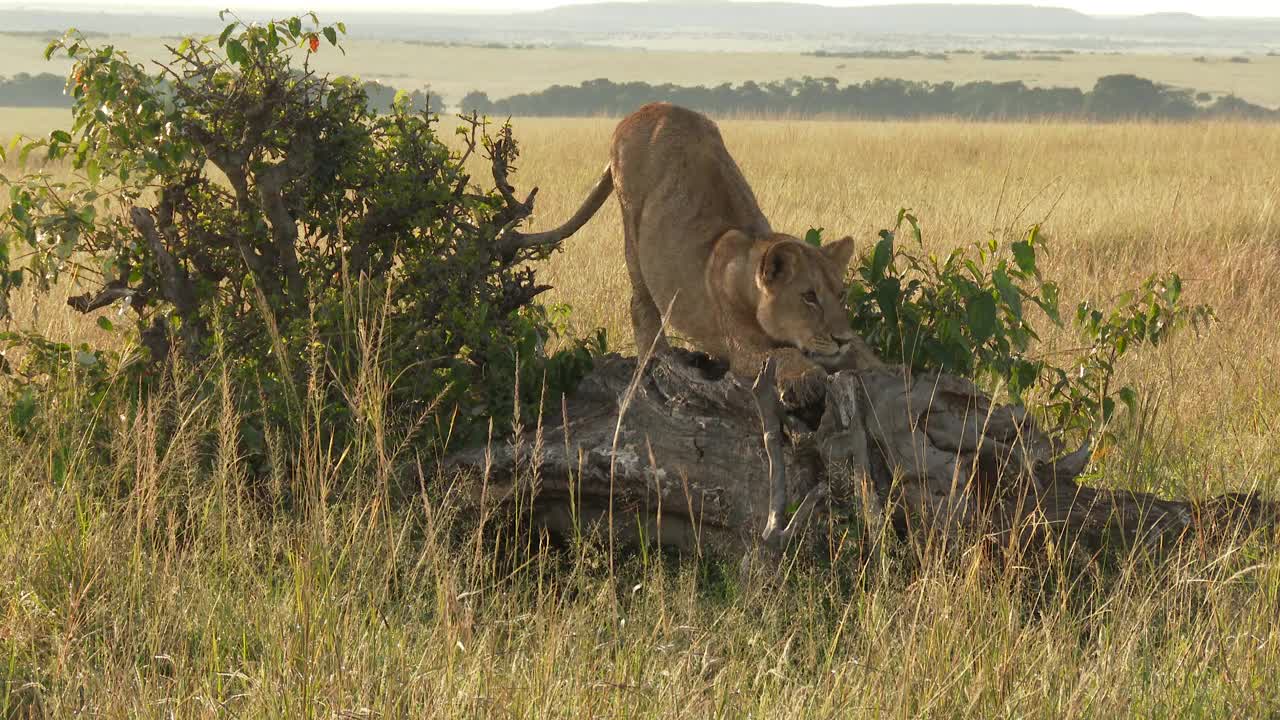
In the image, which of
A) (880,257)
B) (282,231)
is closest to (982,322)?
(880,257)

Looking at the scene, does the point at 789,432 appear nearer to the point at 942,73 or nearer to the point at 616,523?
the point at 616,523

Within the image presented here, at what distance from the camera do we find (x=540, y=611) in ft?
11.1

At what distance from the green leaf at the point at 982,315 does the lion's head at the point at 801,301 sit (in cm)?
92

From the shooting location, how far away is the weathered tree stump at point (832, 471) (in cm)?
436

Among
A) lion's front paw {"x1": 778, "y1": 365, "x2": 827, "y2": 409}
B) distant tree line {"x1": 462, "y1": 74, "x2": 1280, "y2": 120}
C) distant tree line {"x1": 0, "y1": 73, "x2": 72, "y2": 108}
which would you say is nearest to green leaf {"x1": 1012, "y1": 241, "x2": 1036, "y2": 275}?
lion's front paw {"x1": 778, "y1": 365, "x2": 827, "y2": 409}

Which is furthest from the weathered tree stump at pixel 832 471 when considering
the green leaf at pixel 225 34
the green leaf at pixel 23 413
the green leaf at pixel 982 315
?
the green leaf at pixel 225 34

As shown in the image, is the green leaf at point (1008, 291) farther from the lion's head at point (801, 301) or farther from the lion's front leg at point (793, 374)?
the lion's front leg at point (793, 374)

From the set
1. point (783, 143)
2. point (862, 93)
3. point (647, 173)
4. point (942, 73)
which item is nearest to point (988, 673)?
point (647, 173)

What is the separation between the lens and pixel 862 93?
8519 centimetres

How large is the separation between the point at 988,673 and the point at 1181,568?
1368 millimetres

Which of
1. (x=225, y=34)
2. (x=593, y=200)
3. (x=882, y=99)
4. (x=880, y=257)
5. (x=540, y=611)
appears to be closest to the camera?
(x=540, y=611)

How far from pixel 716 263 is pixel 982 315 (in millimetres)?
1237

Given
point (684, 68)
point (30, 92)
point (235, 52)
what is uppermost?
point (684, 68)

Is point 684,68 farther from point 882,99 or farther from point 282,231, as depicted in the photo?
point 282,231
